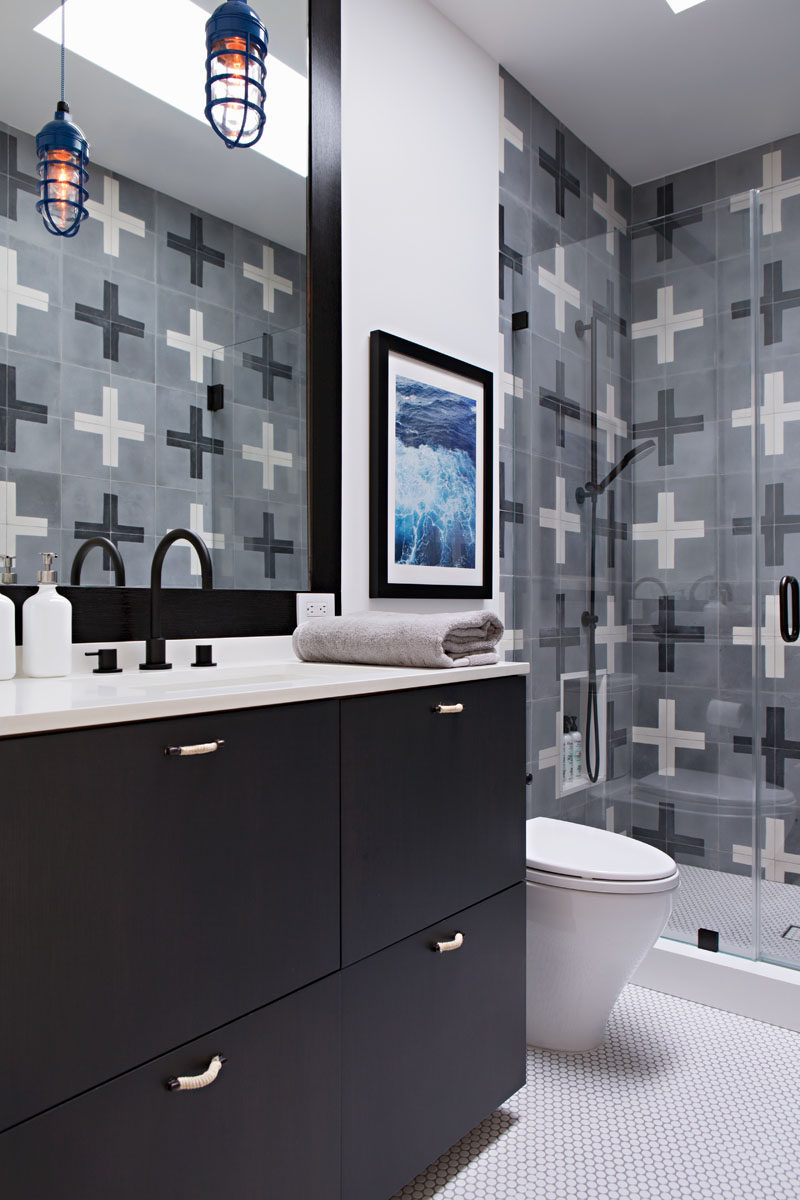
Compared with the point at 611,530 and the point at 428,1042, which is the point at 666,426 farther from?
the point at 428,1042

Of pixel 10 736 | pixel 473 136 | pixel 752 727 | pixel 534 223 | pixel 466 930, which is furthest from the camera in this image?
pixel 534 223

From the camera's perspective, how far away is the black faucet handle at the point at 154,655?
1.45 meters

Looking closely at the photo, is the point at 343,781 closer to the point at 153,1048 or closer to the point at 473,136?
the point at 153,1048

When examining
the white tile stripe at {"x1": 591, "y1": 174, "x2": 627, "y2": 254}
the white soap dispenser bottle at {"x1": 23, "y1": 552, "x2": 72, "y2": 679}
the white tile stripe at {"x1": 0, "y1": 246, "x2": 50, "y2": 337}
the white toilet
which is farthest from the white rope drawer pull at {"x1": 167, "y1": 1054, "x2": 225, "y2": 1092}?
the white tile stripe at {"x1": 591, "y1": 174, "x2": 627, "y2": 254}

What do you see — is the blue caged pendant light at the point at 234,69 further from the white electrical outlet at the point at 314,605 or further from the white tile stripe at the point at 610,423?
the white tile stripe at the point at 610,423

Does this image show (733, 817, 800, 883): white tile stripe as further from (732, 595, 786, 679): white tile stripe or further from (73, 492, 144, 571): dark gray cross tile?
(73, 492, 144, 571): dark gray cross tile

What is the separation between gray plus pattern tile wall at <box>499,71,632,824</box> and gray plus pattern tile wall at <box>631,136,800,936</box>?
7 centimetres

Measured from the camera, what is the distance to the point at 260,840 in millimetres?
1081

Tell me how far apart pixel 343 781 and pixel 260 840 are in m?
0.18

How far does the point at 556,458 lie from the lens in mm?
2557

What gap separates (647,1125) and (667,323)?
1.99 meters

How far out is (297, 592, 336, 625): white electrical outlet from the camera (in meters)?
1.82

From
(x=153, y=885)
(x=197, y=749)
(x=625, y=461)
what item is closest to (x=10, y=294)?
(x=197, y=749)

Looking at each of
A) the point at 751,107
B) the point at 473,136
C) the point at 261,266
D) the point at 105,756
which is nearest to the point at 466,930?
the point at 105,756
